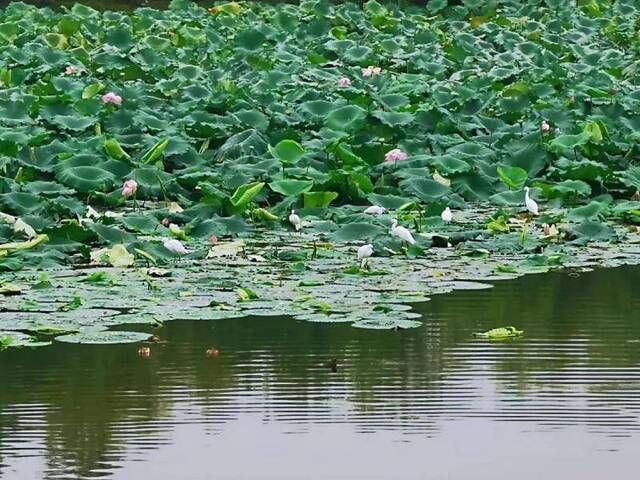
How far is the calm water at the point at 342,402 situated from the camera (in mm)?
4535

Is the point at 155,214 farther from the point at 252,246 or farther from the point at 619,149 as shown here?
the point at 619,149

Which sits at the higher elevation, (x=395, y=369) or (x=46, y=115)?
(x=46, y=115)

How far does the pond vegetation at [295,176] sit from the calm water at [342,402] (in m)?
0.23

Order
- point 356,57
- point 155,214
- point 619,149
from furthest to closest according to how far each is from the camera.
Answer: point 356,57 → point 619,149 → point 155,214

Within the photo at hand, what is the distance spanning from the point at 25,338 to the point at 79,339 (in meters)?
0.18

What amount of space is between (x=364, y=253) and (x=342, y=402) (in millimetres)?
1878

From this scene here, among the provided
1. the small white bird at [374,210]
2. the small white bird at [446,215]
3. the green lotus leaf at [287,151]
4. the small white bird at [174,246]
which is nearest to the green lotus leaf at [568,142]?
the green lotus leaf at [287,151]

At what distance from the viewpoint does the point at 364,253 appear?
6.94 metres

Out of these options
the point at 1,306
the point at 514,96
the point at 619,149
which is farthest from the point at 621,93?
the point at 1,306

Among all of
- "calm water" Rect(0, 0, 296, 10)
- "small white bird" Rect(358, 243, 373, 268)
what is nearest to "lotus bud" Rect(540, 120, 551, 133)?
"small white bird" Rect(358, 243, 373, 268)

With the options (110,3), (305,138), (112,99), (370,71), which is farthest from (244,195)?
(110,3)

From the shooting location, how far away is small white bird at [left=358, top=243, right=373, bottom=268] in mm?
6934

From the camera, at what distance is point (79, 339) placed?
5.77m

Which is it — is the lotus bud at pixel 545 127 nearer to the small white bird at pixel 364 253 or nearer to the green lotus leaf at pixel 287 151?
the green lotus leaf at pixel 287 151
